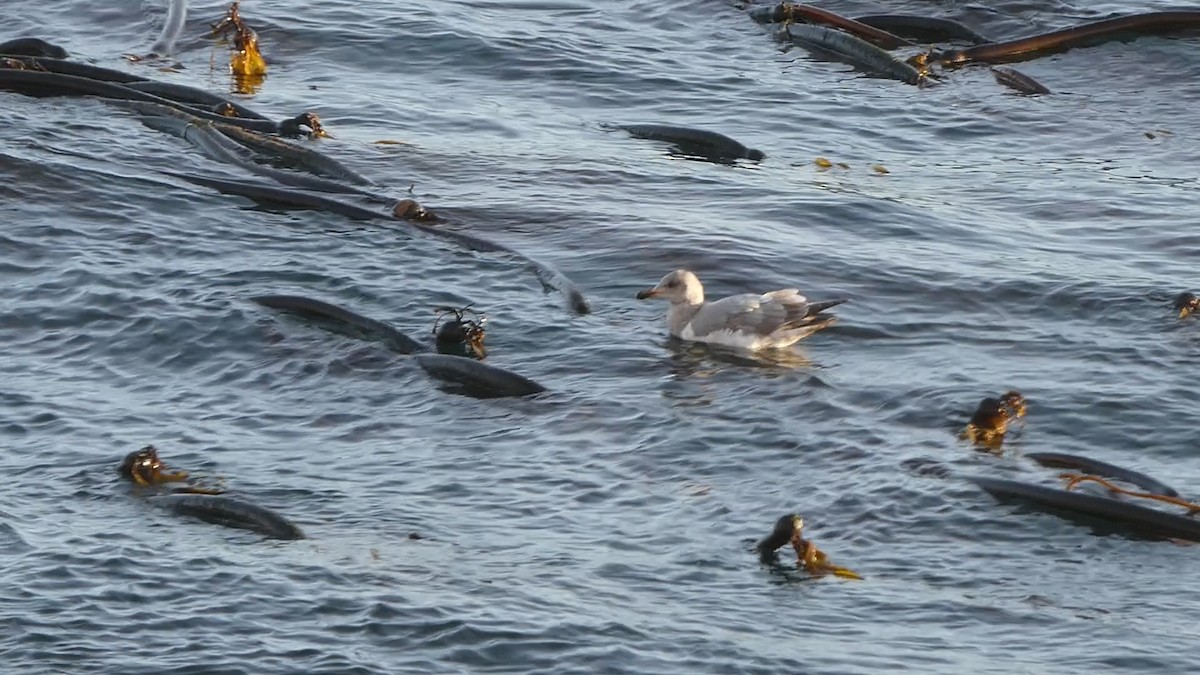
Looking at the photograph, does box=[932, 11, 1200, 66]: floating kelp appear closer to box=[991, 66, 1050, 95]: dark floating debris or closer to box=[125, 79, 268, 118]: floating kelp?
box=[991, 66, 1050, 95]: dark floating debris

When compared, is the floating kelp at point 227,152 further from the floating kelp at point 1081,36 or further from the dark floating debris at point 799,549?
the floating kelp at point 1081,36

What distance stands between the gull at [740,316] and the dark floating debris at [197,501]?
13.2 ft

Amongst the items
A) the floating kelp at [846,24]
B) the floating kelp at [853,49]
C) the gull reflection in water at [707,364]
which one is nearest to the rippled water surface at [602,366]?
the gull reflection in water at [707,364]

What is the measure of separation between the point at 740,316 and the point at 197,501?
4545mm

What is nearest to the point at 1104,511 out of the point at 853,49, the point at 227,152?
the point at 227,152

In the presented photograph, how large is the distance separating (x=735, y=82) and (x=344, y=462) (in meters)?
9.84

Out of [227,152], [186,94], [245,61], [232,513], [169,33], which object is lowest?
[232,513]

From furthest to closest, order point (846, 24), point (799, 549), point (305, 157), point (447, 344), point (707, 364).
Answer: point (846, 24) → point (305, 157) → point (707, 364) → point (447, 344) → point (799, 549)

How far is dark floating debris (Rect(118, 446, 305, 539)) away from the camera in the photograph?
32.8 ft

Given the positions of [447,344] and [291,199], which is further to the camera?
[291,199]

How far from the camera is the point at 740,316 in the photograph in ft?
44.0

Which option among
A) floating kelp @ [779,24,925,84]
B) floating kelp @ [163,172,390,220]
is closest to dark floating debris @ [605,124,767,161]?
floating kelp @ [779,24,925,84]

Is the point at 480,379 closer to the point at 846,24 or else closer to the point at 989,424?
the point at 989,424

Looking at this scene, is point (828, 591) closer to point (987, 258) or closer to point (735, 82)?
point (987, 258)
